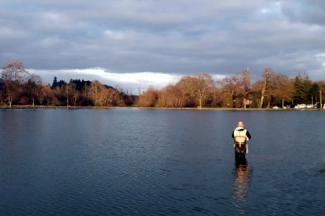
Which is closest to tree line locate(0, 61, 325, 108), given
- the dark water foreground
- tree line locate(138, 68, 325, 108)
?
tree line locate(138, 68, 325, 108)

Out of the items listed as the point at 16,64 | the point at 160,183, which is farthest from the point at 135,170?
the point at 16,64

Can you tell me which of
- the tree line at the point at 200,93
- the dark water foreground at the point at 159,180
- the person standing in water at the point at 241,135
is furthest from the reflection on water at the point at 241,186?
the tree line at the point at 200,93

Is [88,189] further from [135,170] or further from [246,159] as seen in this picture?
[246,159]

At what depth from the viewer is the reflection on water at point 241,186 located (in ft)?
51.0

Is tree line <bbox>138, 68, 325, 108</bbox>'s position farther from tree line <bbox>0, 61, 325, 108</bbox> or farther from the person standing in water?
the person standing in water

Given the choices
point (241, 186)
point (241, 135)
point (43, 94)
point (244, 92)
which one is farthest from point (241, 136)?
point (43, 94)

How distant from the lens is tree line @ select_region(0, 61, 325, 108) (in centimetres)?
13138

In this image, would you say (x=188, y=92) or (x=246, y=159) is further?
(x=188, y=92)

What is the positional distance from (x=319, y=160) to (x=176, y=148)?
415 inches

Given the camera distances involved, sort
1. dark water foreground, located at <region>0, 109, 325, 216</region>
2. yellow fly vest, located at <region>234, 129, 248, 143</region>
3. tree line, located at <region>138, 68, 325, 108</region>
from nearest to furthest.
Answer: dark water foreground, located at <region>0, 109, 325, 216</region> → yellow fly vest, located at <region>234, 129, 248, 143</region> → tree line, located at <region>138, 68, 325, 108</region>

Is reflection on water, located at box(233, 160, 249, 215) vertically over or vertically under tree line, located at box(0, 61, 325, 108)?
under

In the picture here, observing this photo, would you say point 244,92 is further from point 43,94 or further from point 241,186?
point 241,186

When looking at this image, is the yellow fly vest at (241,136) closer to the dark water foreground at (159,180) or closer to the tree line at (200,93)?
the dark water foreground at (159,180)

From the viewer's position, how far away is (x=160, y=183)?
64.1 ft
